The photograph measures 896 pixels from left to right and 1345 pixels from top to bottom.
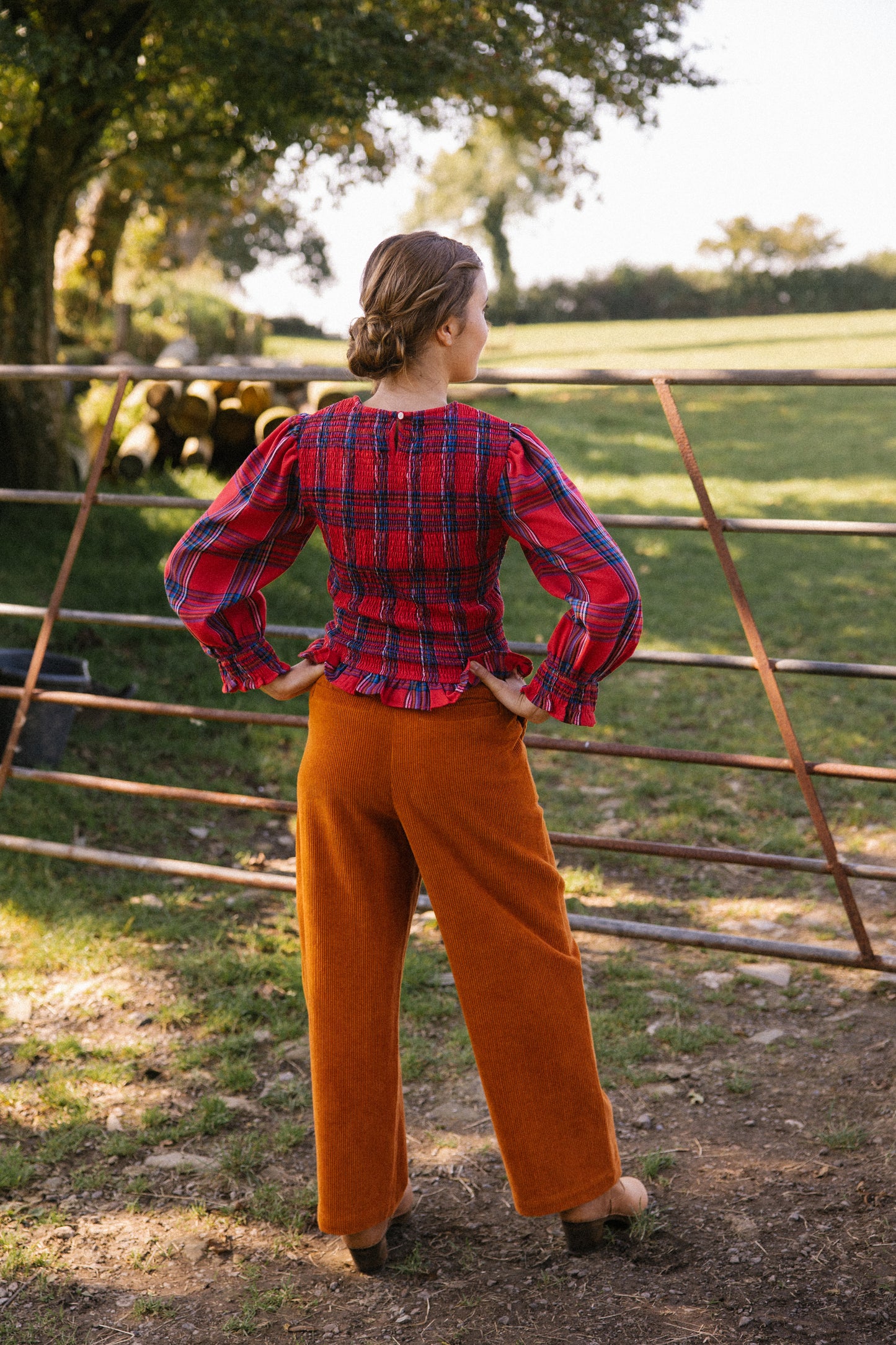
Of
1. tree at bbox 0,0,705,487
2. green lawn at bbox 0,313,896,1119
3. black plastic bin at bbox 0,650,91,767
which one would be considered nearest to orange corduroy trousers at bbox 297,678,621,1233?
green lawn at bbox 0,313,896,1119

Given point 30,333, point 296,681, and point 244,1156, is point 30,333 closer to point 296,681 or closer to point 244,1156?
point 244,1156

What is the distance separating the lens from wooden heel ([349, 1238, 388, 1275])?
237 cm

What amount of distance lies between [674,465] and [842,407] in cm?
540

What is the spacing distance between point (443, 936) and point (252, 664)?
2.09ft

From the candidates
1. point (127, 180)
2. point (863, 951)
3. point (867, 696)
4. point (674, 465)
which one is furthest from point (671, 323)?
point (863, 951)

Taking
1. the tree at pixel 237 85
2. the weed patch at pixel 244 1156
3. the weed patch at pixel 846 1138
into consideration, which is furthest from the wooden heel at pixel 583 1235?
the tree at pixel 237 85

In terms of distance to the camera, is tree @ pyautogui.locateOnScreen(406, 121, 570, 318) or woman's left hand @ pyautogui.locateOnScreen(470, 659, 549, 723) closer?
woman's left hand @ pyautogui.locateOnScreen(470, 659, 549, 723)

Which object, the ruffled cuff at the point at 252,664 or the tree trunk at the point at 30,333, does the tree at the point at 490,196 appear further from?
the ruffled cuff at the point at 252,664

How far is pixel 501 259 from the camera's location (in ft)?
123

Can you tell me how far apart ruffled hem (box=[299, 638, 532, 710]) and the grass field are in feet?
4.90

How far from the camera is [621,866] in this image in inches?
189

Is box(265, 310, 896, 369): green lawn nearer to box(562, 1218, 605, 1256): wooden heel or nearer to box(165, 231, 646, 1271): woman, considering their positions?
box(165, 231, 646, 1271): woman

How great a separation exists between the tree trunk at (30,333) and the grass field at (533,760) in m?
0.38

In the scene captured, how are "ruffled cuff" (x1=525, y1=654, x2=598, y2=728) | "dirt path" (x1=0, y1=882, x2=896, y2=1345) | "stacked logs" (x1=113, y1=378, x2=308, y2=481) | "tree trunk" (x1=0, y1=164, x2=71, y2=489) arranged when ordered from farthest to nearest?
"stacked logs" (x1=113, y1=378, x2=308, y2=481) → "tree trunk" (x1=0, y1=164, x2=71, y2=489) → "dirt path" (x1=0, y1=882, x2=896, y2=1345) → "ruffled cuff" (x1=525, y1=654, x2=598, y2=728)
